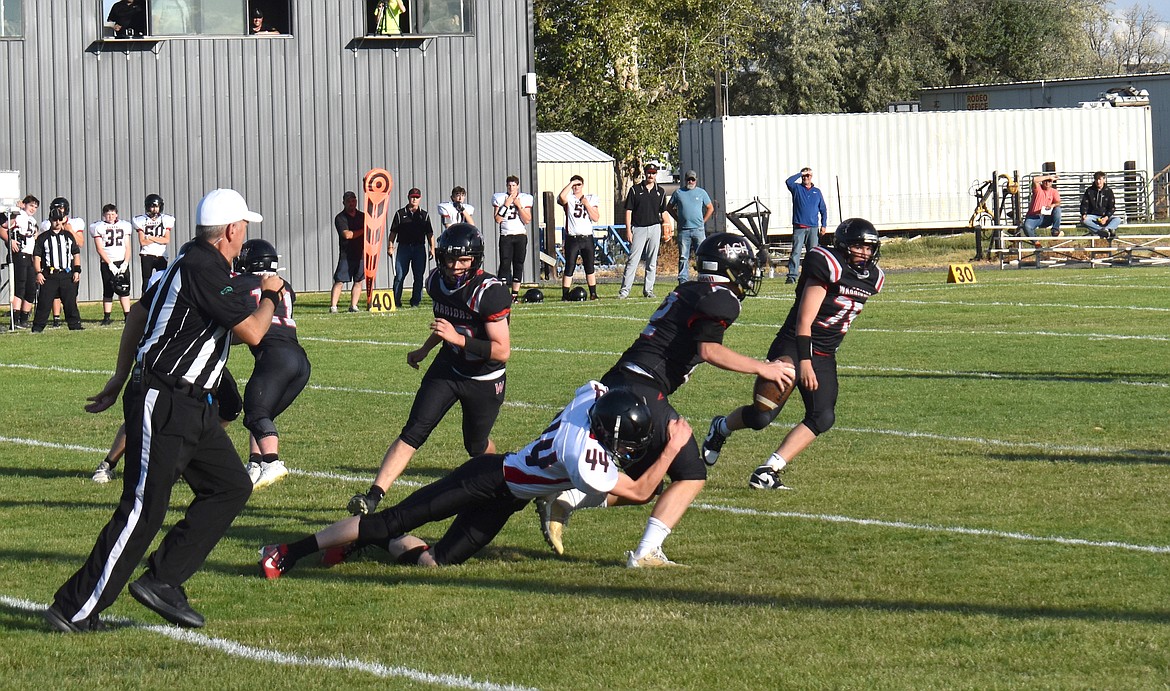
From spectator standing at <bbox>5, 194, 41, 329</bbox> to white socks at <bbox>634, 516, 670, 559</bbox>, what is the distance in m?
16.3

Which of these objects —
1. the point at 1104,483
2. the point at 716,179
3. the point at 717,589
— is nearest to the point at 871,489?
the point at 1104,483

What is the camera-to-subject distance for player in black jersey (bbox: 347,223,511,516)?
8.80 metres

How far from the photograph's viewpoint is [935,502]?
8.96 metres

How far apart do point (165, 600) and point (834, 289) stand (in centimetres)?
484

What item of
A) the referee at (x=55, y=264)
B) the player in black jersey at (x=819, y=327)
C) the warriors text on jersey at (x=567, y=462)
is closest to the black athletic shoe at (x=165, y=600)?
the warriors text on jersey at (x=567, y=462)

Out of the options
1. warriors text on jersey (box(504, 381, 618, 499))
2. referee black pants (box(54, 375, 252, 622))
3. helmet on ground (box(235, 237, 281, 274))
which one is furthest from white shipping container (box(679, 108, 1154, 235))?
referee black pants (box(54, 375, 252, 622))

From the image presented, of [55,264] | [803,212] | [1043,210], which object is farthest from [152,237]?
[1043,210]

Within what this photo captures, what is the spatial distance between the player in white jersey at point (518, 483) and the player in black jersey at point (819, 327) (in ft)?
7.32

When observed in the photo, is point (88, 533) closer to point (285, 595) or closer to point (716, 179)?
point (285, 595)

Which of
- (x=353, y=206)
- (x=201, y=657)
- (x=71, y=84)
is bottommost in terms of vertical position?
(x=201, y=657)

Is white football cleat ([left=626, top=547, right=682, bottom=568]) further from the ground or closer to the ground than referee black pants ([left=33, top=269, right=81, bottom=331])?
closer to the ground

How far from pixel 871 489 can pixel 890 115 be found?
106 ft

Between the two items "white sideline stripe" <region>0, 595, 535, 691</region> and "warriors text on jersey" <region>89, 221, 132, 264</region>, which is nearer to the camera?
"white sideline stripe" <region>0, 595, 535, 691</region>

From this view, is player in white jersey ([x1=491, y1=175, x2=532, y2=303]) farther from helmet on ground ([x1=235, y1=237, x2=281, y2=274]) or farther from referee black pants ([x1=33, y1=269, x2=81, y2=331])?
helmet on ground ([x1=235, y1=237, x2=281, y2=274])
